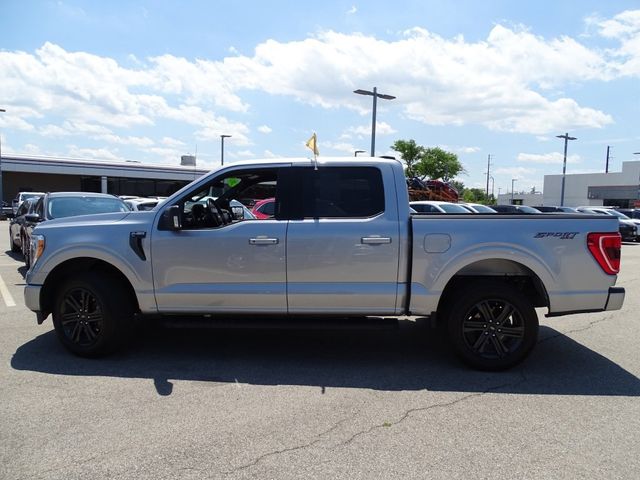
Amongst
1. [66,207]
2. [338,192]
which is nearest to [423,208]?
[66,207]

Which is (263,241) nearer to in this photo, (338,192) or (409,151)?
(338,192)

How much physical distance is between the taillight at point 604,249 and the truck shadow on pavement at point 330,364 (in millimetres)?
1098

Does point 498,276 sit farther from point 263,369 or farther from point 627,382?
point 263,369

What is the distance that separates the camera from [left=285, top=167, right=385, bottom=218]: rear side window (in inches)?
195

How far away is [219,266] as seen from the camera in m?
4.98

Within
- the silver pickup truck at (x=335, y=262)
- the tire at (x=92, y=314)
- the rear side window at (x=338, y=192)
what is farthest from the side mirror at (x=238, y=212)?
the tire at (x=92, y=314)

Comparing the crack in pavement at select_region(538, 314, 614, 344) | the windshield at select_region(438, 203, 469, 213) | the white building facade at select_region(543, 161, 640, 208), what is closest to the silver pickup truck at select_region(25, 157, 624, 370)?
the crack in pavement at select_region(538, 314, 614, 344)

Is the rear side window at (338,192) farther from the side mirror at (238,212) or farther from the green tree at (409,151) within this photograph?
the green tree at (409,151)

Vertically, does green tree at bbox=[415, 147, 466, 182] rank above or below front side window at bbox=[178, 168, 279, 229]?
above

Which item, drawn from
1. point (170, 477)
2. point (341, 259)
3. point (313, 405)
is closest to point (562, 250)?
point (341, 259)

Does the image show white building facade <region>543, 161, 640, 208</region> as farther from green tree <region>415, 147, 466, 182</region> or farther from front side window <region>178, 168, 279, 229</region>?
front side window <region>178, 168, 279, 229</region>

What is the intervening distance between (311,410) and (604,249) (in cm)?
310

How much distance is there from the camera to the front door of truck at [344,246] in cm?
482

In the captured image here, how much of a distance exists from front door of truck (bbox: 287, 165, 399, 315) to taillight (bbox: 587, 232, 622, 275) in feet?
6.00
